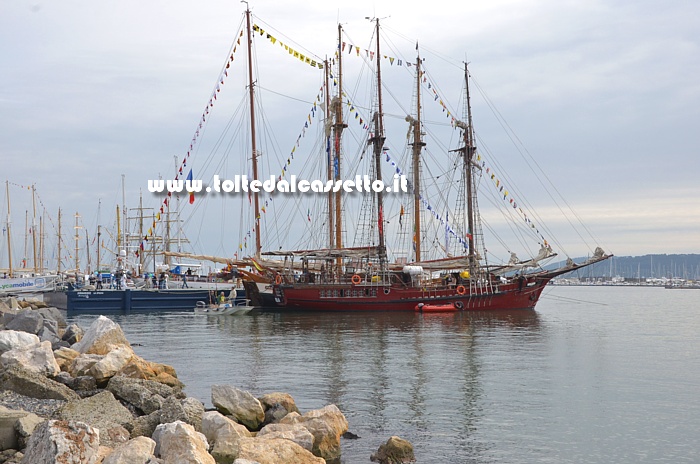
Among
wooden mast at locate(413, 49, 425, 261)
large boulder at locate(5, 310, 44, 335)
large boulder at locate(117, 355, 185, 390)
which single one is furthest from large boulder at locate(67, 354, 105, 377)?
wooden mast at locate(413, 49, 425, 261)

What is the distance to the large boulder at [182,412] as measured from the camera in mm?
13258

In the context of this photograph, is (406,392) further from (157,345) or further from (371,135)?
(371,135)

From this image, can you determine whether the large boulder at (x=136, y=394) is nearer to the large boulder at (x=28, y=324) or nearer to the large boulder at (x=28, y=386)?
the large boulder at (x=28, y=386)

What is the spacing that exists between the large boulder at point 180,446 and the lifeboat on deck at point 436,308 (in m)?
45.1

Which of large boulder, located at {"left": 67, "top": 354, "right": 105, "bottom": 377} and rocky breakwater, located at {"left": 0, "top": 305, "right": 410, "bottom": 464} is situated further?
large boulder, located at {"left": 67, "top": 354, "right": 105, "bottom": 377}

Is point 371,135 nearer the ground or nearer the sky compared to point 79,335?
nearer the sky

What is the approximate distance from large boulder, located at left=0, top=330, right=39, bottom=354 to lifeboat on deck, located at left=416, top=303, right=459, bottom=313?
38.6m

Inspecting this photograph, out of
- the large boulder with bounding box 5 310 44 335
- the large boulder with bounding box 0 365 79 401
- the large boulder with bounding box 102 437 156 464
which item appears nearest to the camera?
the large boulder with bounding box 102 437 156 464

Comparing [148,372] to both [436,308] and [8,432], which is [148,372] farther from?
[436,308]

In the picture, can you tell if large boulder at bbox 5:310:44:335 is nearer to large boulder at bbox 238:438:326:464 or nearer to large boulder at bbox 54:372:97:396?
large boulder at bbox 54:372:97:396

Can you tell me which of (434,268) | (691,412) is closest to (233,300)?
(434,268)

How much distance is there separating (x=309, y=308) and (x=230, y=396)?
41.3m

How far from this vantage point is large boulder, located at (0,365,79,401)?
14.9 metres

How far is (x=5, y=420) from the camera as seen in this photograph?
453 inches
